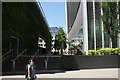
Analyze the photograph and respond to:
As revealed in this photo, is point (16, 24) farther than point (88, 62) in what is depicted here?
Yes

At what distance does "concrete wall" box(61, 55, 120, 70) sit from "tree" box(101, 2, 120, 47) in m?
3.19

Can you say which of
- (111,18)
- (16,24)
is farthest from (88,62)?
A: (16,24)

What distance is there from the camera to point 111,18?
72.4ft

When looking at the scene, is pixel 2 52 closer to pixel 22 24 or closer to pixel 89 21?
pixel 22 24

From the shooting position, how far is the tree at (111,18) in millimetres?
21953

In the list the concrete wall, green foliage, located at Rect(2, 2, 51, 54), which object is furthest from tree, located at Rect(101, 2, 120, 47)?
green foliage, located at Rect(2, 2, 51, 54)

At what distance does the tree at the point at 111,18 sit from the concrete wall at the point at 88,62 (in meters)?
3.19

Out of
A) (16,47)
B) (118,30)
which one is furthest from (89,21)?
(16,47)

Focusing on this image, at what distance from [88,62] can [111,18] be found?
5.75 meters

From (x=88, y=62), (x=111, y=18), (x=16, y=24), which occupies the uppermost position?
(x=111, y=18)

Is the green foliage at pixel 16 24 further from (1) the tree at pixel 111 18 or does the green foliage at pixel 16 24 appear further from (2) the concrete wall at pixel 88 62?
(1) the tree at pixel 111 18

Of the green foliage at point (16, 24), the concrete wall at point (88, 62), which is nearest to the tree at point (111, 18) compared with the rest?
the concrete wall at point (88, 62)

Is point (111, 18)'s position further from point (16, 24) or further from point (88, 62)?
point (16, 24)

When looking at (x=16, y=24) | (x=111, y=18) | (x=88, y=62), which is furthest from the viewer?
(x=111, y=18)
